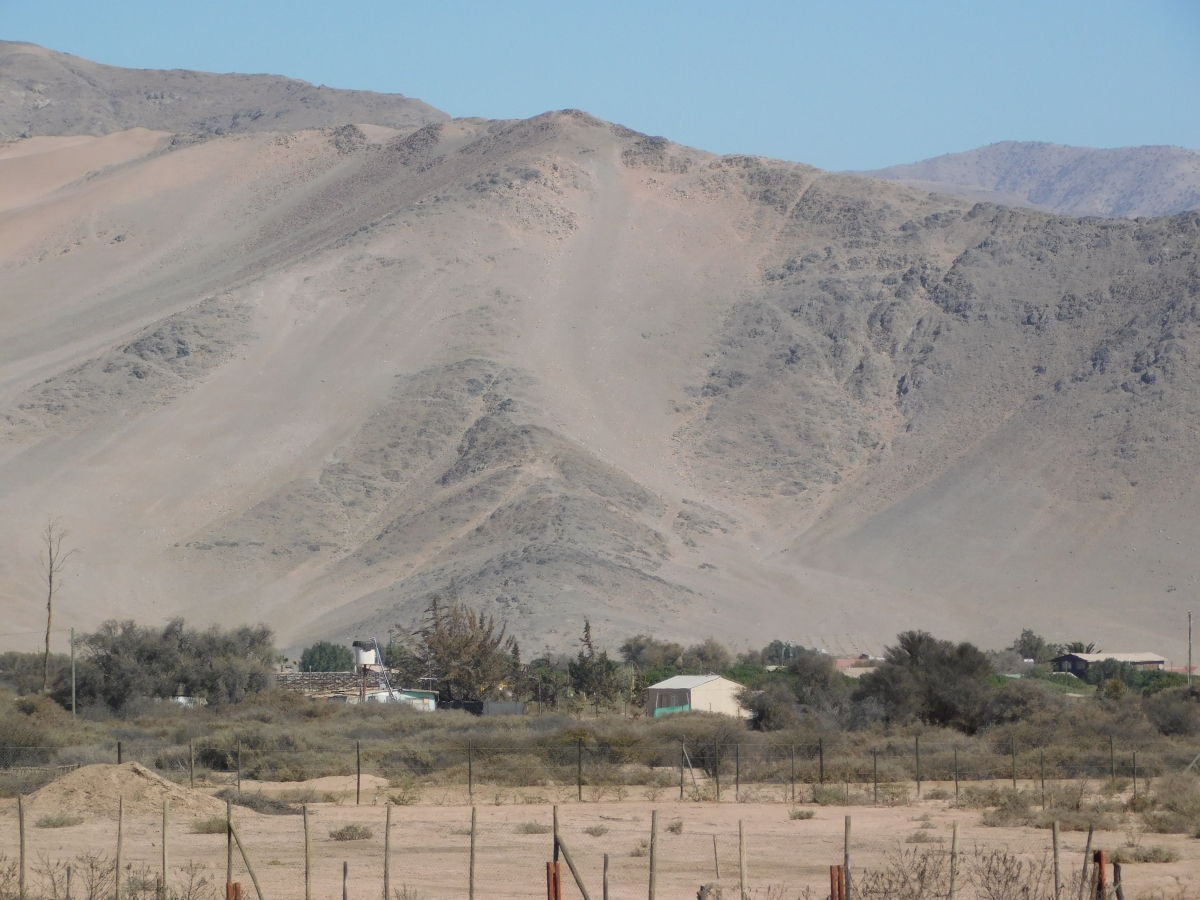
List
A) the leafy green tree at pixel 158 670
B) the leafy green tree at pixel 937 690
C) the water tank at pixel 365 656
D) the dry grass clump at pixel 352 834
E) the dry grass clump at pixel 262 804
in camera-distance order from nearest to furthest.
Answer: the dry grass clump at pixel 352 834 < the dry grass clump at pixel 262 804 < the leafy green tree at pixel 937 690 < the leafy green tree at pixel 158 670 < the water tank at pixel 365 656

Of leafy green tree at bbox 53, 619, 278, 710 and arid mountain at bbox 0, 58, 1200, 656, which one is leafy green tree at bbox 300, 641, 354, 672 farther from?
leafy green tree at bbox 53, 619, 278, 710

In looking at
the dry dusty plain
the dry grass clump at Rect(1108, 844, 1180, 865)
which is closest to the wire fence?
the dry dusty plain

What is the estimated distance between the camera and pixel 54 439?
96.4 m

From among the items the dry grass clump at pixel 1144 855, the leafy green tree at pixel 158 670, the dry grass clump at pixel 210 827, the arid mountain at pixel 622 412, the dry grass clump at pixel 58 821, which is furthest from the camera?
the arid mountain at pixel 622 412

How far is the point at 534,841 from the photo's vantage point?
79.7 feet

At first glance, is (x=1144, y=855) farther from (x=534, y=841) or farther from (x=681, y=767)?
(x=681, y=767)

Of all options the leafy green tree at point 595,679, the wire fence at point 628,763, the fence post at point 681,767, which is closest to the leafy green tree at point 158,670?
the leafy green tree at point 595,679

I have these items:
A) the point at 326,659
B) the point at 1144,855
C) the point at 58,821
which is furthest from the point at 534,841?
the point at 326,659

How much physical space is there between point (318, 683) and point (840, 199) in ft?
284

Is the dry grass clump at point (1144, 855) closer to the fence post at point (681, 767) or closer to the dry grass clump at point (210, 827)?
the fence post at point (681, 767)

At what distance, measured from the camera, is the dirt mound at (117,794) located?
2719 cm

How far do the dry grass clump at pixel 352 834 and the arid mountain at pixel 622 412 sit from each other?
48875 mm

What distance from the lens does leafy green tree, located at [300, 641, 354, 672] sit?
67.9 m

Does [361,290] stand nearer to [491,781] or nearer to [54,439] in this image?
[54,439]
